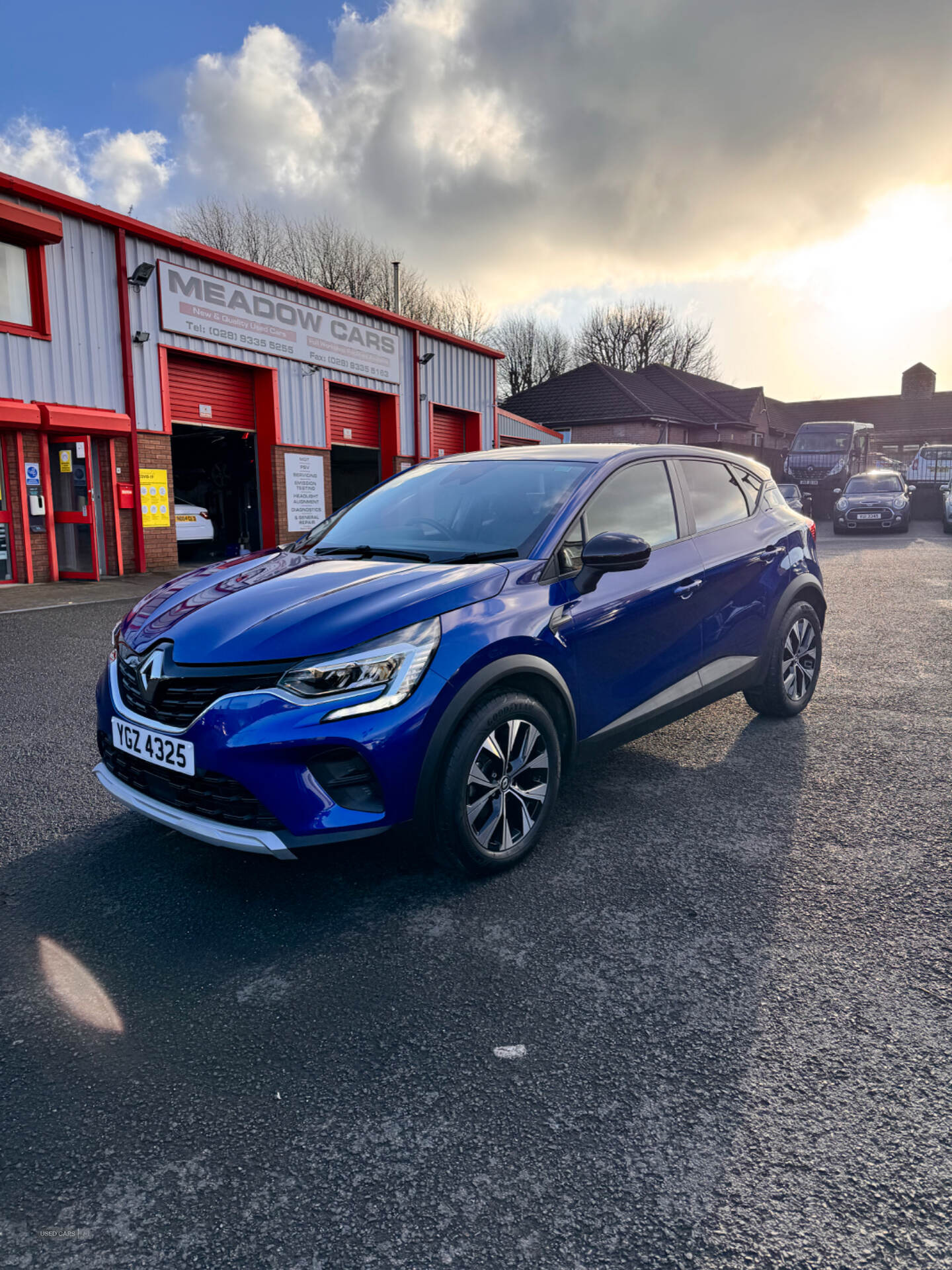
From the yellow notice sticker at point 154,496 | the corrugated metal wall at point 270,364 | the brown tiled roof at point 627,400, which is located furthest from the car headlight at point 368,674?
the brown tiled roof at point 627,400

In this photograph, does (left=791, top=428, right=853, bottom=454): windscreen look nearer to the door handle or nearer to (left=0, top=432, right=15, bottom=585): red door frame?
(left=0, top=432, right=15, bottom=585): red door frame

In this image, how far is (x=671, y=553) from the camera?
4105 mm

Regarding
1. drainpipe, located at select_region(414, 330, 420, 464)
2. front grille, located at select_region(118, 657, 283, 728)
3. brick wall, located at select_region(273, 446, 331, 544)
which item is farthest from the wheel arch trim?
drainpipe, located at select_region(414, 330, 420, 464)

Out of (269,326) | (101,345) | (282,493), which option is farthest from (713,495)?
(269,326)

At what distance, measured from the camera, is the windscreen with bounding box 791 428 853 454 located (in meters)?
30.8

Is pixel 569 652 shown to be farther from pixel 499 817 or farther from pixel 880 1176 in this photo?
pixel 880 1176

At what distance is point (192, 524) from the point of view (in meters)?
17.2

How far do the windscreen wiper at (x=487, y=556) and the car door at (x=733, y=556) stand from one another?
1182 millimetres

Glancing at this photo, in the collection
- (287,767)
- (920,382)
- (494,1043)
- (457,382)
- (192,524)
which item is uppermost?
(920,382)

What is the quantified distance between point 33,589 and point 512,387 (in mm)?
47881

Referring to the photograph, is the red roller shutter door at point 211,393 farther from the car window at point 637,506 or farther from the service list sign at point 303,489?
the car window at point 637,506

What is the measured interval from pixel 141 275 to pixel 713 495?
13.2m

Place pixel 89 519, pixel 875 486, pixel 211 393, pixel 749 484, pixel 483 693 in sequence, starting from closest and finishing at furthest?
pixel 483 693
pixel 749 484
pixel 89 519
pixel 211 393
pixel 875 486

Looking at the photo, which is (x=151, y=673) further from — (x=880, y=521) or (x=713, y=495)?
(x=880, y=521)
